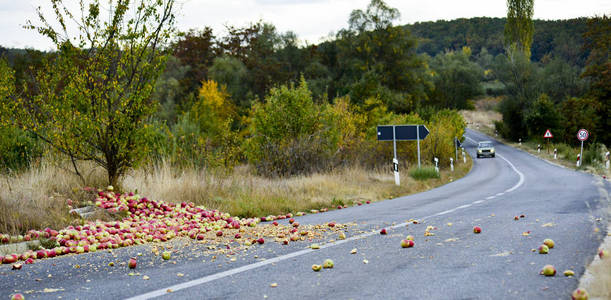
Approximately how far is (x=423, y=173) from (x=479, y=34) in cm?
15423

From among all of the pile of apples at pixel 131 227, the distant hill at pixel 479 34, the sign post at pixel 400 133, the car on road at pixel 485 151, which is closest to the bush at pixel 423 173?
the sign post at pixel 400 133

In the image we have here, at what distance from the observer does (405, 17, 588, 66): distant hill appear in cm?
13375

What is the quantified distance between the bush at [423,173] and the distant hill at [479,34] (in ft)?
387

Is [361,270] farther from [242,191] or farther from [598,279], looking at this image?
[242,191]

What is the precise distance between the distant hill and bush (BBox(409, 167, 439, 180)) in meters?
118

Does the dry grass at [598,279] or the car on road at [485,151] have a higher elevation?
the dry grass at [598,279]

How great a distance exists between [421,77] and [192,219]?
5087 centimetres

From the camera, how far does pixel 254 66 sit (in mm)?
59969

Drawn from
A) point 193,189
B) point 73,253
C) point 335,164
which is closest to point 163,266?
point 73,253

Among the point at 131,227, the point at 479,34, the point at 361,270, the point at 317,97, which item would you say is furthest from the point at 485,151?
the point at 479,34

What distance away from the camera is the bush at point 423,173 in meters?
23.5

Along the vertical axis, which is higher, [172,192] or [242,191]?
[172,192]

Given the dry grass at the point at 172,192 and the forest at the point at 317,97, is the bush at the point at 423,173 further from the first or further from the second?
the dry grass at the point at 172,192

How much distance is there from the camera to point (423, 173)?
23.9m
